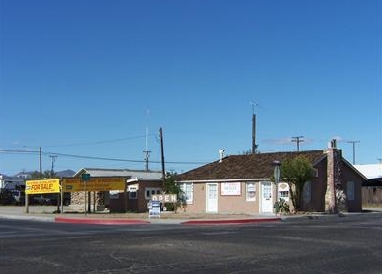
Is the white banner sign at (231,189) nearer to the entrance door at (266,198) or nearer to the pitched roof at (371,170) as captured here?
the entrance door at (266,198)

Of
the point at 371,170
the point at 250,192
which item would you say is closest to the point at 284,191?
the point at 250,192

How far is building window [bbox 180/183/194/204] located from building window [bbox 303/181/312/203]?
9.68m

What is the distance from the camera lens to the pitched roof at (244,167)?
44.1 m

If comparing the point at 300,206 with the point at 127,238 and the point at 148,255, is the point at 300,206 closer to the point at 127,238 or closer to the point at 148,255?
the point at 127,238

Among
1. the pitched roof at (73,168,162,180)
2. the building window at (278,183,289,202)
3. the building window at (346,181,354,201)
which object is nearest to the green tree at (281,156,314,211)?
the building window at (278,183,289,202)

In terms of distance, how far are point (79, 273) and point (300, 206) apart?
31591 millimetres

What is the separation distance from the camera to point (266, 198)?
42.8 metres

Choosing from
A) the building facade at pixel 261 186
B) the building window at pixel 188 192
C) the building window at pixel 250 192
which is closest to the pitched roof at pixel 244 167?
the building facade at pixel 261 186

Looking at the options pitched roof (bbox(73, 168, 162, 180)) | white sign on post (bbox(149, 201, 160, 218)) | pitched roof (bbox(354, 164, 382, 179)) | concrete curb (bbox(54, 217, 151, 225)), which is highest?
pitched roof (bbox(354, 164, 382, 179))

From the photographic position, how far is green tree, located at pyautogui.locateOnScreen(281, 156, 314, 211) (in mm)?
40438

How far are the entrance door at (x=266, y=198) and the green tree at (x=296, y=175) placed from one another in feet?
5.62

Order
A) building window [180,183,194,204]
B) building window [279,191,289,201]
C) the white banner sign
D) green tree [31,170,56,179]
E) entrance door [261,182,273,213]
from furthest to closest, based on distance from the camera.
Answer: green tree [31,170,56,179], building window [180,183,194,204], the white banner sign, entrance door [261,182,273,213], building window [279,191,289,201]

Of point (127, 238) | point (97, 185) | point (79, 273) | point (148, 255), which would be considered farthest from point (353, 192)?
point (79, 273)

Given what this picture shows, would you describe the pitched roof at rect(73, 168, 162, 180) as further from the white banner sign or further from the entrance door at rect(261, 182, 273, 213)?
the entrance door at rect(261, 182, 273, 213)
